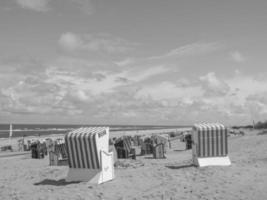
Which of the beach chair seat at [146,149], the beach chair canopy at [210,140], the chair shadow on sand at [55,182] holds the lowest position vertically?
the chair shadow on sand at [55,182]

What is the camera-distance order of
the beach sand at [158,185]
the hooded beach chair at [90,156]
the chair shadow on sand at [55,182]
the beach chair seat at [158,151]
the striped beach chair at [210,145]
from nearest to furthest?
the beach sand at [158,185] → the hooded beach chair at [90,156] → the chair shadow on sand at [55,182] → the striped beach chair at [210,145] → the beach chair seat at [158,151]

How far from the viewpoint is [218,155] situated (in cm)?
1030

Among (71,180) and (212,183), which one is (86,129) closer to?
(71,180)

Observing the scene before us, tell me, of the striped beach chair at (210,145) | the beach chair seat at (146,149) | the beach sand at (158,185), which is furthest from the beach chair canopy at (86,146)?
the beach chair seat at (146,149)

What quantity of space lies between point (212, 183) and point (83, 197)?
9.45 ft

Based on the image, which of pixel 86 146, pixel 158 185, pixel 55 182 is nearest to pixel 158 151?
pixel 55 182

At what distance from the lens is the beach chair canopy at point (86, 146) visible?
28.1 feet

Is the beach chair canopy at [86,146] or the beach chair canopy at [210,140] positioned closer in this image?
the beach chair canopy at [86,146]

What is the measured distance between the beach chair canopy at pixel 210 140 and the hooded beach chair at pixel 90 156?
290cm

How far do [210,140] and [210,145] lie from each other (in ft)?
0.49

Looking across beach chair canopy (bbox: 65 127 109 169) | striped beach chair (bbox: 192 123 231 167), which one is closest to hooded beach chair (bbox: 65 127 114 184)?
beach chair canopy (bbox: 65 127 109 169)

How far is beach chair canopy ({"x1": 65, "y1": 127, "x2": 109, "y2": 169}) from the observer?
28.1 ft

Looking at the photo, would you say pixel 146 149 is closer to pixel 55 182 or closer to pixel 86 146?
pixel 55 182

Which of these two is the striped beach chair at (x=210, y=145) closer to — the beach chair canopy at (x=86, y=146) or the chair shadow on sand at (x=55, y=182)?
the beach chair canopy at (x=86, y=146)
